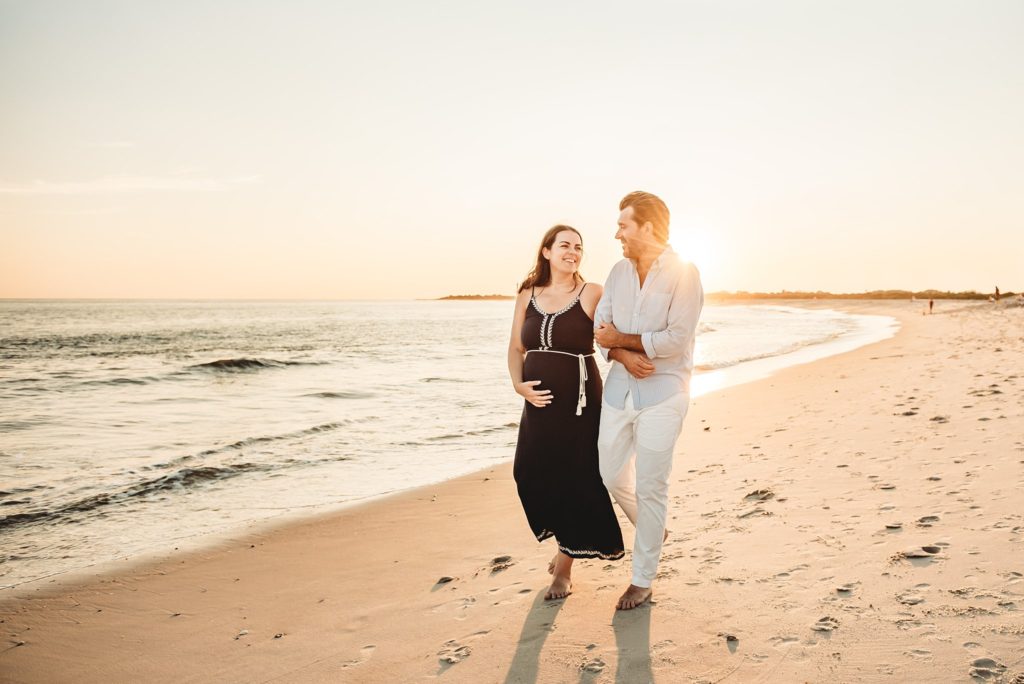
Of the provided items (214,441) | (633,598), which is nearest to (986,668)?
(633,598)

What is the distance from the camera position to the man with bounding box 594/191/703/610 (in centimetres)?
357

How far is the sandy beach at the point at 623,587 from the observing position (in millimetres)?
3037

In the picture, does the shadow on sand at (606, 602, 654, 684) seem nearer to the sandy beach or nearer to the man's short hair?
the sandy beach

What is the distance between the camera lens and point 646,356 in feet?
11.8

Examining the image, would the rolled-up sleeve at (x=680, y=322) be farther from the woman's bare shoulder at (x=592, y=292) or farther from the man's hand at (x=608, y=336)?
the woman's bare shoulder at (x=592, y=292)

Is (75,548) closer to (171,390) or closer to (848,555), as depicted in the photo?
(848,555)

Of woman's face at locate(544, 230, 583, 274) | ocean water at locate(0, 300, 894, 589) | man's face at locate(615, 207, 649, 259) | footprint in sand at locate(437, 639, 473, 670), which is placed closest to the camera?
footprint in sand at locate(437, 639, 473, 670)

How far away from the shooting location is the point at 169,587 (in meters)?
5.10

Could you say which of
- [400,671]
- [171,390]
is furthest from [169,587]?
[171,390]

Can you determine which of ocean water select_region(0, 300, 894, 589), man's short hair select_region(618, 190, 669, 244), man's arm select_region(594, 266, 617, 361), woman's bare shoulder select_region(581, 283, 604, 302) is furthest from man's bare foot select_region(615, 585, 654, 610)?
ocean water select_region(0, 300, 894, 589)

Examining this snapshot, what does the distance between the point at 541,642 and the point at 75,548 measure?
5129 mm

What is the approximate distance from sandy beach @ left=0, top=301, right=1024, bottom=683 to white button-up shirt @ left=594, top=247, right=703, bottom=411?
1220mm

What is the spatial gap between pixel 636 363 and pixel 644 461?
1.84 feet

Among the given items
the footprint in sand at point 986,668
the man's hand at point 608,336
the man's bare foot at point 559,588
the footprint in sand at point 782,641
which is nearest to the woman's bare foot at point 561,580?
the man's bare foot at point 559,588
